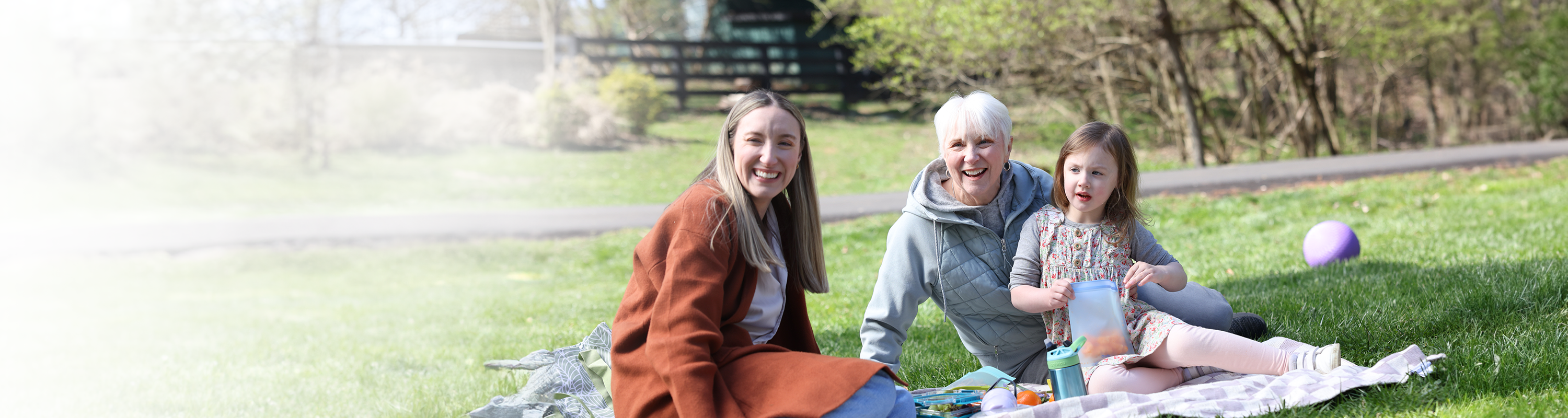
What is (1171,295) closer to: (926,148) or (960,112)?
(960,112)

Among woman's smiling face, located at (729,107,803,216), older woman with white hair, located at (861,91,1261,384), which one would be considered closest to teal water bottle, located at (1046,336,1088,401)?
older woman with white hair, located at (861,91,1261,384)

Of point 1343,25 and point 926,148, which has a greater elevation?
point 1343,25

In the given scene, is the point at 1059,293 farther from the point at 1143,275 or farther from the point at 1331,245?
the point at 1331,245

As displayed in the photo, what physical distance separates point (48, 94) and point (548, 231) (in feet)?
42.2

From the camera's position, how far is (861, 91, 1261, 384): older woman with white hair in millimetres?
3295

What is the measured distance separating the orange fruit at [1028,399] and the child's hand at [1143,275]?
18.5 inches

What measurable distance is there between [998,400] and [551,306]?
5.05 m

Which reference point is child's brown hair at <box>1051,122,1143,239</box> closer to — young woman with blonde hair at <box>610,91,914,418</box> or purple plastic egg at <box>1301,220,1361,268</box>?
young woman with blonde hair at <box>610,91,914,418</box>

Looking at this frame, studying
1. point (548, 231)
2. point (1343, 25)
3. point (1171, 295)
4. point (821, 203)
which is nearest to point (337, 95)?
point (548, 231)

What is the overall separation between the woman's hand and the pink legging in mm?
282

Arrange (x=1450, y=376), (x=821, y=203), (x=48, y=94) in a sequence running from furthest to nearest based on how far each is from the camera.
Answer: (x=48, y=94) → (x=821, y=203) → (x=1450, y=376)

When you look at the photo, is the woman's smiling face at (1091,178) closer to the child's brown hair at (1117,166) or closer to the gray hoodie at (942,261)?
the child's brown hair at (1117,166)

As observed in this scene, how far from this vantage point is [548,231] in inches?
452

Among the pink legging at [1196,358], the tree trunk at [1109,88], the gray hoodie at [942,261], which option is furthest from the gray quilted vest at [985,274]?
the tree trunk at [1109,88]
